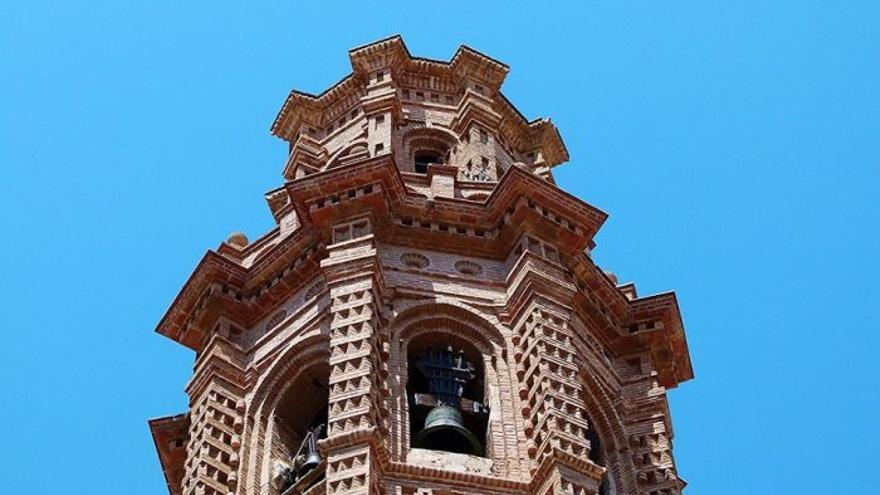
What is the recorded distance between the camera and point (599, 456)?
2892 cm

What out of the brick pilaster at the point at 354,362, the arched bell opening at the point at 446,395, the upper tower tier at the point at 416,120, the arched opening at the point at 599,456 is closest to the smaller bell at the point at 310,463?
the brick pilaster at the point at 354,362

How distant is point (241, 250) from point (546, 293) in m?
6.95

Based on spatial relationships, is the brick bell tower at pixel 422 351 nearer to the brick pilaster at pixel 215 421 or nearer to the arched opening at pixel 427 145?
the brick pilaster at pixel 215 421

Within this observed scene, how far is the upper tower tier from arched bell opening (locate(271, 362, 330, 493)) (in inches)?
313

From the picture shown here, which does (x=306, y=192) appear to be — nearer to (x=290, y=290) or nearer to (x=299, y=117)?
(x=290, y=290)

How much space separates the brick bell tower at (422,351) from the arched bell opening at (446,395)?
3 centimetres

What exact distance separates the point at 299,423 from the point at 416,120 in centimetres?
1096

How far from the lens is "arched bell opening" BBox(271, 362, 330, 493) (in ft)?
89.9

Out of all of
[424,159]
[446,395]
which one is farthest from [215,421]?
[424,159]

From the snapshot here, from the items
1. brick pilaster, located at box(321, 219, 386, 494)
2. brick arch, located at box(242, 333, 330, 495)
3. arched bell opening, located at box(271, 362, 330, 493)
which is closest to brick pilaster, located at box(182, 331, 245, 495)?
brick arch, located at box(242, 333, 330, 495)

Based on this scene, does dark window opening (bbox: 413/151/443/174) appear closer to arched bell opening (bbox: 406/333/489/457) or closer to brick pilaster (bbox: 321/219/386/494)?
brick pilaster (bbox: 321/219/386/494)

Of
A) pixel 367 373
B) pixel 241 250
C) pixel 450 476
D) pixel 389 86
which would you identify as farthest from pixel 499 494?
pixel 389 86

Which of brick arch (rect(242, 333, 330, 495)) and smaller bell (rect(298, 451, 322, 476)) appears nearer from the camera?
smaller bell (rect(298, 451, 322, 476))

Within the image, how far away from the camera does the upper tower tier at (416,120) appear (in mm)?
37375
